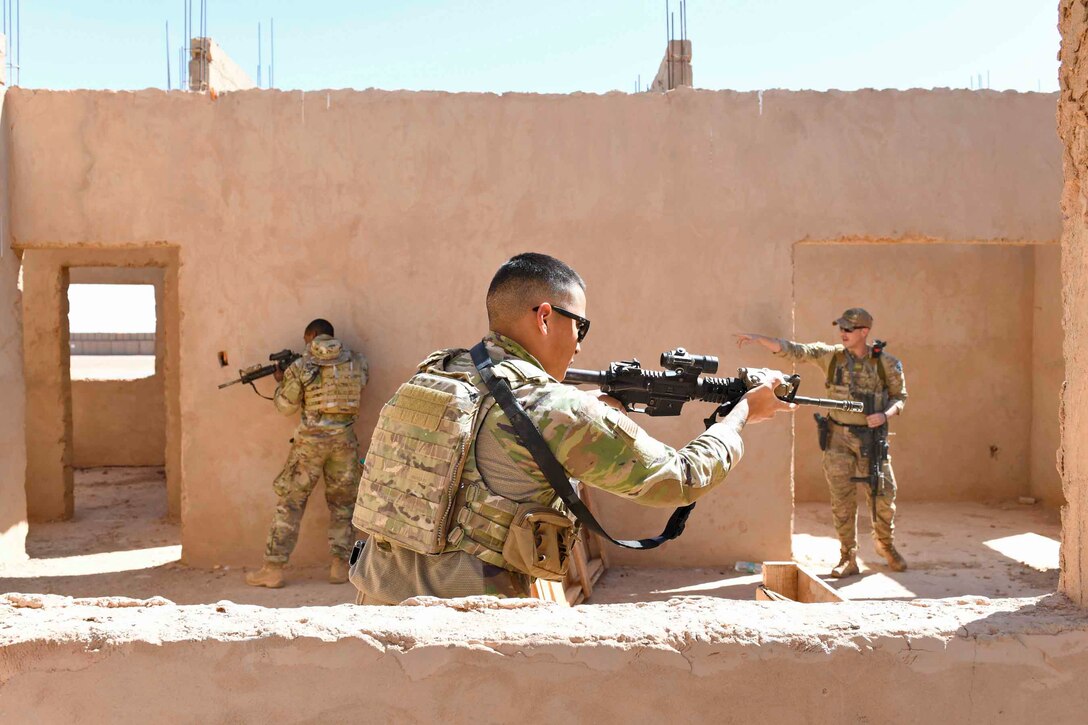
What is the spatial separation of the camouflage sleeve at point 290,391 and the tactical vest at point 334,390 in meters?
0.06

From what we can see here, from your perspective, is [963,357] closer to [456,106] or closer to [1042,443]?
[1042,443]

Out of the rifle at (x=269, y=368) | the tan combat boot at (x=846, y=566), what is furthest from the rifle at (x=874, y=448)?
the rifle at (x=269, y=368)

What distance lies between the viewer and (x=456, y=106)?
6121 millimetres

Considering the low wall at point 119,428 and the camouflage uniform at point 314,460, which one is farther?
the low wall at point 119,428

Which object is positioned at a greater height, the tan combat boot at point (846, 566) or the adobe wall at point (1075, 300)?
the adobe wall at point (1075, 300)

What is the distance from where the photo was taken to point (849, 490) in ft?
20.2

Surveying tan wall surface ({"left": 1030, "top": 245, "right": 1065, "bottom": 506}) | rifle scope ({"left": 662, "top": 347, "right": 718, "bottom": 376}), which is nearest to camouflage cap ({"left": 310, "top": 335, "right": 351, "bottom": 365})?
rifle scope ({"left": 662, "top": 347, "right": 718, "bottom": 376})

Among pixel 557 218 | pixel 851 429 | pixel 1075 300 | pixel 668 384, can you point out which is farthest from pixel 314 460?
pixel 1075 300

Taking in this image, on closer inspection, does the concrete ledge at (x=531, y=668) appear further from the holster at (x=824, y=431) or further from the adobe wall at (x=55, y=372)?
the adobe wall at (x=55, y=372)

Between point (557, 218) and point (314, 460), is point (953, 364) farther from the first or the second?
point (314, 460)

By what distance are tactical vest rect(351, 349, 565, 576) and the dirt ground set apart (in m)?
3.36

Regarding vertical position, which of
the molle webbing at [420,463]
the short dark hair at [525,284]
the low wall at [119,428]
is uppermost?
the short dark hair at [525,284]

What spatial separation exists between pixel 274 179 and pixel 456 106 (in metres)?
1.34

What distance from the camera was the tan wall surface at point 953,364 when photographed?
8656 mm
